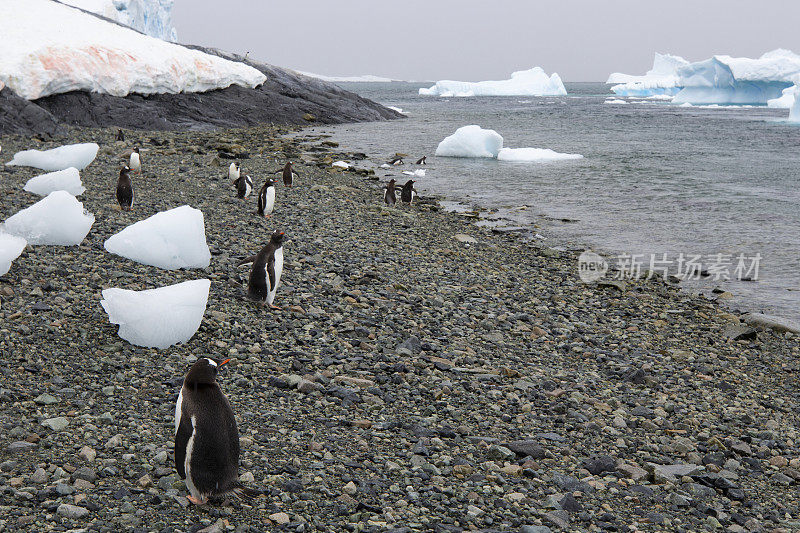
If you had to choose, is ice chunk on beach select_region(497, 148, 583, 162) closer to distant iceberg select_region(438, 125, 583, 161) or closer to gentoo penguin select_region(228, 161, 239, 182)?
distant iceberg select_region(438, 125, 583, 161)

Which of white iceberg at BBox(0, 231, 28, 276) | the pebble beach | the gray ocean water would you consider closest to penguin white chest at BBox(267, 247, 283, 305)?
the pebble beach

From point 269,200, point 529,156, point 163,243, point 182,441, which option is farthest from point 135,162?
point 529,156

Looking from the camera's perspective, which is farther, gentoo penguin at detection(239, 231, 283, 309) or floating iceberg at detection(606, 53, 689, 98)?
floating iceberg at detection(606, 53, 689, 98)

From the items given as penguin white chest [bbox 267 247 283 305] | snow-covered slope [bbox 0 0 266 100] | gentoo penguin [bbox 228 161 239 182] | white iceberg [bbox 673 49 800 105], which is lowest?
penguin white chest [bbox 267 247 283 305]

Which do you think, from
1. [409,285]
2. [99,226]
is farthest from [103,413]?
[99,226]

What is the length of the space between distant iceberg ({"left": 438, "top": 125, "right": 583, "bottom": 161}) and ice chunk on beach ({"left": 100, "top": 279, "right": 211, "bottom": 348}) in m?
19.8

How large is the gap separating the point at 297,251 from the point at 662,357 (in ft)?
13.4

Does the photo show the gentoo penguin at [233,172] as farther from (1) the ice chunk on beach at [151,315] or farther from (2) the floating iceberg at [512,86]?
(2) the floating iceberg at [512,86]

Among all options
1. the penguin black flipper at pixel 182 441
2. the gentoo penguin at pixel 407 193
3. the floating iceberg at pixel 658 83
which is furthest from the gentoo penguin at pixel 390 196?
the floating iceberg at pixel 658 83

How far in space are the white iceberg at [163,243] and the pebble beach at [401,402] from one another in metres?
0.13

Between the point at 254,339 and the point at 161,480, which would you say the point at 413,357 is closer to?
the point at 254,339

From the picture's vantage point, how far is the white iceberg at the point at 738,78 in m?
57.1

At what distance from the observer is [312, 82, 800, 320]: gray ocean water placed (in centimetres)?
1043

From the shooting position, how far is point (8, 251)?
5.40m
